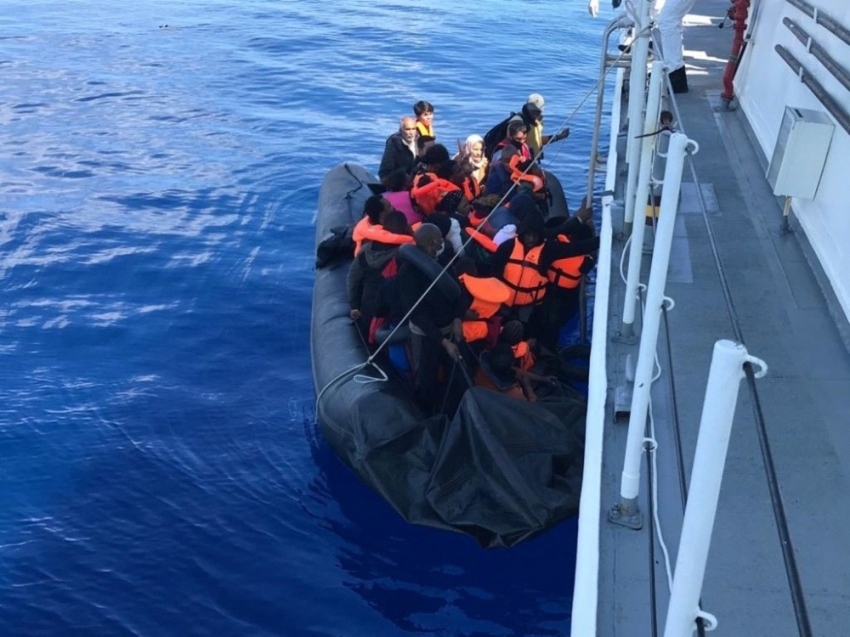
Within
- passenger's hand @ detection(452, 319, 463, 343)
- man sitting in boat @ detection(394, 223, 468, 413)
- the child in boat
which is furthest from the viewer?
the child in boat

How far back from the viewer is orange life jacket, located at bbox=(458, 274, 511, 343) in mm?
5918

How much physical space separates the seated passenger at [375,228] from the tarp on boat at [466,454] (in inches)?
39.8

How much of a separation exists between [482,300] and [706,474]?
4.16m

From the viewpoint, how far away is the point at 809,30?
240 inches

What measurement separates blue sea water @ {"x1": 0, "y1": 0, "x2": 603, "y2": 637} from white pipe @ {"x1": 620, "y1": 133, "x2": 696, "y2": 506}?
223 centimetres

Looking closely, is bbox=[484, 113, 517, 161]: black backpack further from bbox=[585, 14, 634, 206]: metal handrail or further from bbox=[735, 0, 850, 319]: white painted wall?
bbox=[735, 0, 850, 319]: white painted wall

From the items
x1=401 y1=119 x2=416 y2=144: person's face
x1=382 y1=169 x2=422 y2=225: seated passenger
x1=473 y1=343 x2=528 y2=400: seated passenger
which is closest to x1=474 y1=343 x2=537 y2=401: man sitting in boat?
x1=473 y1=343 x2=528 y2=400: seated passenger

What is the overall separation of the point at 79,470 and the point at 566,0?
22.1 m

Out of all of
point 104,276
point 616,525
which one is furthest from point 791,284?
point 104,276

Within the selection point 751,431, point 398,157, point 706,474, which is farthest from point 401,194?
point 706,474

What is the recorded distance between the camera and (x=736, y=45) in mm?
8188

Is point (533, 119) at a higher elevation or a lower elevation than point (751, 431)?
higher

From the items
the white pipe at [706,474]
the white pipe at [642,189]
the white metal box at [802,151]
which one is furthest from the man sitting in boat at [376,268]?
the white pipe at [706,474]

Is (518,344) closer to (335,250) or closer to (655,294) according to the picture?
(335,250)
